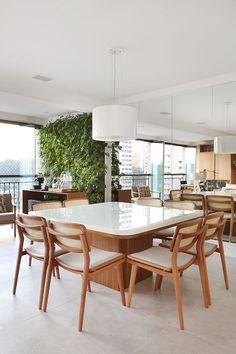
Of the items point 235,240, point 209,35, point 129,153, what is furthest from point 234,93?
point 129,153

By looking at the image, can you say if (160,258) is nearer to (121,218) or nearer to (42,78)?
(121,218)

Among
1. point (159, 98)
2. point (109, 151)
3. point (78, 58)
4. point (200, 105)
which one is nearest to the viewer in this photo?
point (78, 58)

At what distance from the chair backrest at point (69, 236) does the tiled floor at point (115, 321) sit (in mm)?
570

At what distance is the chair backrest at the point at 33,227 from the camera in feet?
8.16

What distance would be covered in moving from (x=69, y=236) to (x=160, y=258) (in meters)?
0.79

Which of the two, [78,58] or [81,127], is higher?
[78,58]

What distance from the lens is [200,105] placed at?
207 inches

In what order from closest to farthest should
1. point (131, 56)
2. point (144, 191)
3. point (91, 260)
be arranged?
point (91, 260)
point (131, 56)
point (144, 191)

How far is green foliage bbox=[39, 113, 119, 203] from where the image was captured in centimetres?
553

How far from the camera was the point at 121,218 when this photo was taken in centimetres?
282

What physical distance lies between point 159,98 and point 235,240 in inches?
103

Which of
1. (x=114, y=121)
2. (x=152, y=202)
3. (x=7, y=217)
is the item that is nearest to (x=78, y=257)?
(x=114, y=121)

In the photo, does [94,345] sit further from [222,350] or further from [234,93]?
[234,93]

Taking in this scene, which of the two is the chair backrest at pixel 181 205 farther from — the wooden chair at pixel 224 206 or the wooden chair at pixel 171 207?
the wooden chair at pixel 224 206
